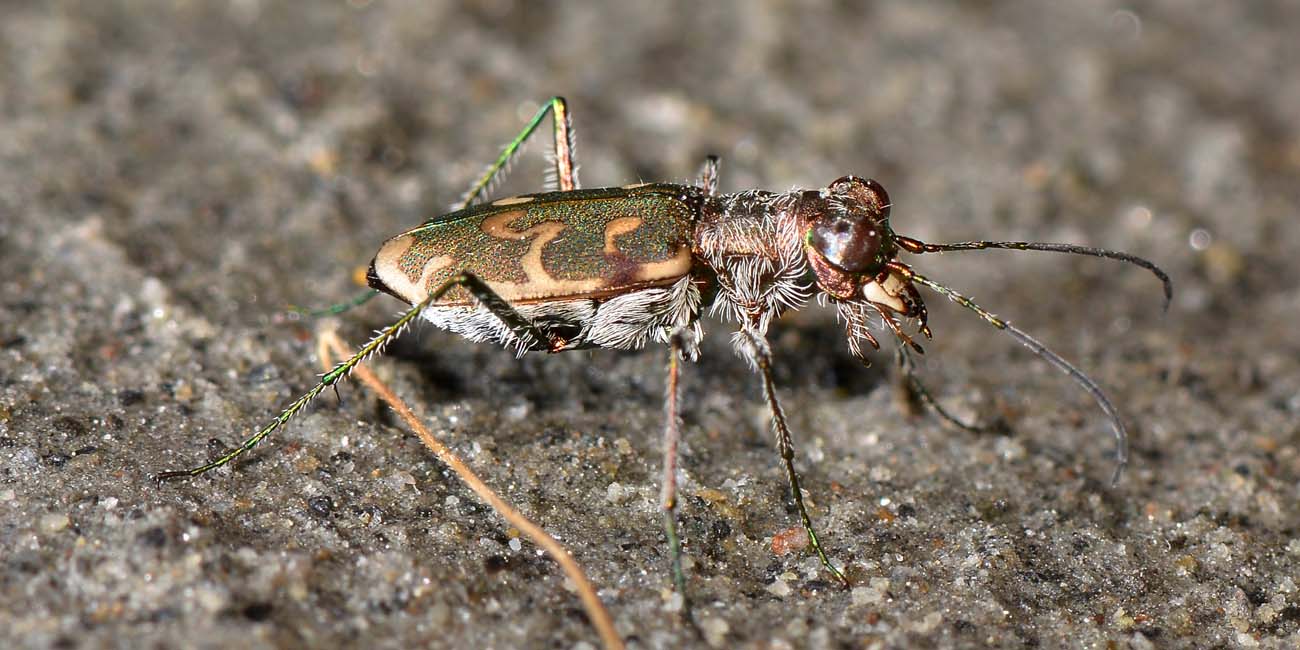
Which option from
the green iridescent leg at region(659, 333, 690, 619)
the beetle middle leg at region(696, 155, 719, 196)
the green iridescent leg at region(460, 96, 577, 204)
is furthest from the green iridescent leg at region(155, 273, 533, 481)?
the beetle middle leg at region(696, 155, 719, 196)

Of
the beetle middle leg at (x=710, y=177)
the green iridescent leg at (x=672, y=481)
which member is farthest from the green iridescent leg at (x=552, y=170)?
the green iridescent leg at (x=672, y=481)

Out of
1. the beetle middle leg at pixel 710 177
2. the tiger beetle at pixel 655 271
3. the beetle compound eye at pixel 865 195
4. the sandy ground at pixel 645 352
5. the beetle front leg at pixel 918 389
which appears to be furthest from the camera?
the beetle middle leg at pixel 710 177

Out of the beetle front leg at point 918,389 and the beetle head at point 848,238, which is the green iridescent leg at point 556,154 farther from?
the beetle front leg at point 918,389

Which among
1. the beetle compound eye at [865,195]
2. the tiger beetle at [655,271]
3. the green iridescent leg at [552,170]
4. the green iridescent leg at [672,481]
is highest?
the green iridescent leg at [552,170]

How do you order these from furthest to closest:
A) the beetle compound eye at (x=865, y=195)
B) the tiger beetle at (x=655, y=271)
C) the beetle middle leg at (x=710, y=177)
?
1. the beetle middle leg at (x=710, y=177)
2. the beetle compound eye at (x=865, y=195)
3. the tiger beetle at (x=655, y=271)

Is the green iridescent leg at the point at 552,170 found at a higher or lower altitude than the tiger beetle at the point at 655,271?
higher

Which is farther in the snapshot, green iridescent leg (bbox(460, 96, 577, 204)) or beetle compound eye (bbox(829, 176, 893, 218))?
green iridescent leg (bbox(460, 96, 577, 204))

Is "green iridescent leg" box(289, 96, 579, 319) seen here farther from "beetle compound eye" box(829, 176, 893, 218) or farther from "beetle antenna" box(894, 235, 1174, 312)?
"beetle antenna" box(894, 235, 1174, 312)
